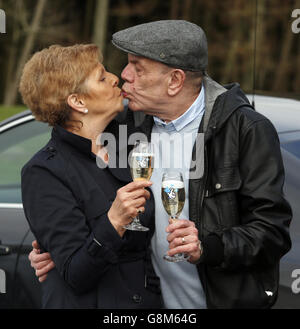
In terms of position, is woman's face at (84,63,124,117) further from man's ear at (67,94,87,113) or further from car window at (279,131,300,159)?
car window at (279,131,300,159)

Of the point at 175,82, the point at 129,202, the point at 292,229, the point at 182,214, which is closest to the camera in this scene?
the point at 129,202

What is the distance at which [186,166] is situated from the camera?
9.11 ft

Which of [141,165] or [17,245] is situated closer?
[141,165]

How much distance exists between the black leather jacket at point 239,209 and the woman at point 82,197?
23 centimetres

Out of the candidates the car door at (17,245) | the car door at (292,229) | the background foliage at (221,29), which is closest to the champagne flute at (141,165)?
the car door at (292,229)

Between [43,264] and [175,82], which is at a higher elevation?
[175,82]

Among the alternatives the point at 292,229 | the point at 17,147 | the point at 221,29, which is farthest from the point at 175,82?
the point at 221,29

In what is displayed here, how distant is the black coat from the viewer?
8.51 ft

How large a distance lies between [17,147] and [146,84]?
5.12ft

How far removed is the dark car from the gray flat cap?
3.03 ft

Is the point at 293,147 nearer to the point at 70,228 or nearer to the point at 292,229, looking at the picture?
the point at 292,229

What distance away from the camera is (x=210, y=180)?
2689mm

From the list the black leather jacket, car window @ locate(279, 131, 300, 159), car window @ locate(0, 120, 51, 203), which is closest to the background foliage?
car window @ locate(0, 120, 51, 203)
